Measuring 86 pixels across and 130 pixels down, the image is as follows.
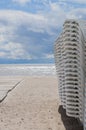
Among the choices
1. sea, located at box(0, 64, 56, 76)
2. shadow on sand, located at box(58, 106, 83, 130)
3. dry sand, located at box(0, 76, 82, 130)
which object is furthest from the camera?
sea, located at box(0, 64, 56, 76)

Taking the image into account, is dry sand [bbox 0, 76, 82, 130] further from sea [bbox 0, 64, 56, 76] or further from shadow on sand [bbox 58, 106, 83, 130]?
sea [bbox 0, 64, 56, 76]

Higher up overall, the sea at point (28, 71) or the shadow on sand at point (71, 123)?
the shadow on sand at point (71, 123)

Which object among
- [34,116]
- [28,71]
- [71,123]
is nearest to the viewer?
[71,123]

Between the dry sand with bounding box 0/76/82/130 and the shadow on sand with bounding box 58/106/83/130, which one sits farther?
the dry sand with bounding box 0/76/82/130

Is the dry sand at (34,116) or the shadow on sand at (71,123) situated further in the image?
the dry sand at (34,116)

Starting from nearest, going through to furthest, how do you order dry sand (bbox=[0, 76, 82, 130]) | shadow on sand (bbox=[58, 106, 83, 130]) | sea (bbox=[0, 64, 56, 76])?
1. shadow on sand (bbox=[58, 106, 83, 130])
2. dry sand (bbox=[0, 76, 82, 130])
3. sea (bbox=[0, 64, 56, 76])

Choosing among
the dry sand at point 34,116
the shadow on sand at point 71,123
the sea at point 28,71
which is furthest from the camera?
the sea at point 28,71

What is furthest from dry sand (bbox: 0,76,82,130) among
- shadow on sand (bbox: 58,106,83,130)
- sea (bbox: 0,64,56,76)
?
sea (bbox: 0,64,56,76)

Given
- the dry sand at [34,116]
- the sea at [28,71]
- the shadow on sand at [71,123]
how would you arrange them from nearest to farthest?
the shadow on sand at [71,123], the dry sand at [34,116], the sea at [28,71]

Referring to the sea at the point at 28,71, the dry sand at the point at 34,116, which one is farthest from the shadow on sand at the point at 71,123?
the sea at the point at 28,71

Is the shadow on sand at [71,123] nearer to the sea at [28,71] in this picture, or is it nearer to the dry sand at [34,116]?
the dry sand at [34,116]

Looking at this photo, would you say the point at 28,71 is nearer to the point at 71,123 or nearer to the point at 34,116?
the point at 34,116

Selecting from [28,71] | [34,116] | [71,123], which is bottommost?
[28,71]

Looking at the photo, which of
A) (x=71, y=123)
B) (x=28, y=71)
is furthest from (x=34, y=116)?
(x=28, y=71)
